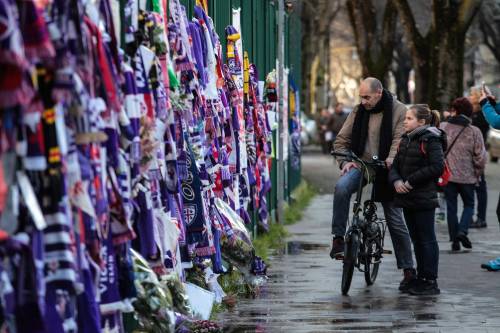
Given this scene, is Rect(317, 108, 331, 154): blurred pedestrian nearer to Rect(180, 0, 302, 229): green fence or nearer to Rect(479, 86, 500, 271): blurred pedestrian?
Rect(180, 0, 302, 229): green fence

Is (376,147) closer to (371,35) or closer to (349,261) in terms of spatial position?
(349,261)

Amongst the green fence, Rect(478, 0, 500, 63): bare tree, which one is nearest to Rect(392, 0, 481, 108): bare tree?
the green fence

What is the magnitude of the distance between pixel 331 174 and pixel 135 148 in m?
27.2

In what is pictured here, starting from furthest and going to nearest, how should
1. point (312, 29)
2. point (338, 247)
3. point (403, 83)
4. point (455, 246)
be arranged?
1. point (403, 83)
2. point (312, 29)
3. point (455, 246)
4. point (338, 247)

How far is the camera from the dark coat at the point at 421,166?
11.5 meters

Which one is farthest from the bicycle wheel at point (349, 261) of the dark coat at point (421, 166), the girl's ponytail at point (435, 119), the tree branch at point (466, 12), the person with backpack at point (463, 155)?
the tree branch at point (466, 12)

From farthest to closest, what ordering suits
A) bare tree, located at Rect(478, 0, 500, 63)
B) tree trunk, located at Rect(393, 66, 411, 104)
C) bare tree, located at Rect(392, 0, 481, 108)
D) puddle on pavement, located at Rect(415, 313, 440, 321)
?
tree trunk, located at Rect(393, 66, 411, 104) < bare tree, located at Rect(478, 0, 500, 63) < bare tree, located at Rect(392, 0, 481, 108) < puddle on pavement, located at Rect(415, 313, 440, 321)

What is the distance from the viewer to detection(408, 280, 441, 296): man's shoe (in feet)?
37.7

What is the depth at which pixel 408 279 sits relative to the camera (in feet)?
38.7

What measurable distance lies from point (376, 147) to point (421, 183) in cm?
58

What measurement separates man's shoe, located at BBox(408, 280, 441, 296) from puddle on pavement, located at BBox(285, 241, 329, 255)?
11.5 feet

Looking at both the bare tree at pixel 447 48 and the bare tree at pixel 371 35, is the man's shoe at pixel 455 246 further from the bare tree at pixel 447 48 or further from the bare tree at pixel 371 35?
the bare tree at pixel 371 35

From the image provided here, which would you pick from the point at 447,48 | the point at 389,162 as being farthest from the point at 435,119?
the point at 447,48

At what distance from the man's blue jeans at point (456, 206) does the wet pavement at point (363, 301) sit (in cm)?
24
